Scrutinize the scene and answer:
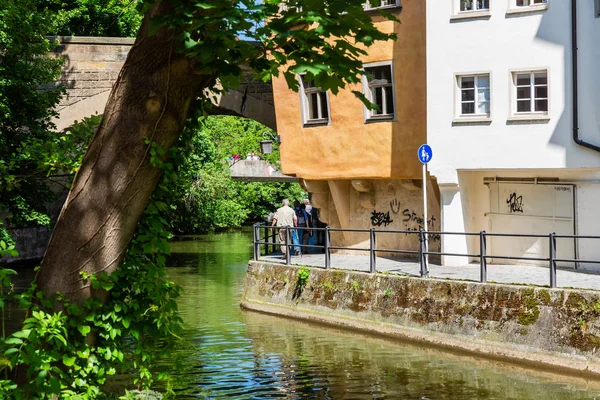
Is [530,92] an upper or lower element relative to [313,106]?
lower

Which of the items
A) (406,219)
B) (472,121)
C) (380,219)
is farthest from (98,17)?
(472,121)

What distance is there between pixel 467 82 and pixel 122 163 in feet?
56.0

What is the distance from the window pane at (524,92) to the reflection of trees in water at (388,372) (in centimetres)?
642

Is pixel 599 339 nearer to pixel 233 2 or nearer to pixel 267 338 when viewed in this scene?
pixel 267 338

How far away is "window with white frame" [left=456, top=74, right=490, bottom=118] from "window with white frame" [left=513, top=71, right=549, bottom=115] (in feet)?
2.21

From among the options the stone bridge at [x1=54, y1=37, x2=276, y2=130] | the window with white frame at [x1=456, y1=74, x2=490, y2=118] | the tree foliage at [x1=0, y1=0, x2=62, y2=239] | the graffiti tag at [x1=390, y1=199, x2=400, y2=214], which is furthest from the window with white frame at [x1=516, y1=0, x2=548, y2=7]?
the stone bridge at [x1=54, y1=37, x2=276, y2=130]

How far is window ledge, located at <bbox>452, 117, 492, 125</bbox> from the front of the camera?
23.0 meters

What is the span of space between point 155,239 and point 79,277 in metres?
0.69

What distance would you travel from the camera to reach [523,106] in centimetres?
2269

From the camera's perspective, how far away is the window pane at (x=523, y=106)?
2262 centimetres

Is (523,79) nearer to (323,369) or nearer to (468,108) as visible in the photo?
(468,108)

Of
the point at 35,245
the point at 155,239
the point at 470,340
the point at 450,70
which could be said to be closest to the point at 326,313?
the point at 470,340

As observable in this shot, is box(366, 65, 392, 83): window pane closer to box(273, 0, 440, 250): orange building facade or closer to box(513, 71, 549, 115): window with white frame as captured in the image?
box(273, 0, 440, 250): orange building facade

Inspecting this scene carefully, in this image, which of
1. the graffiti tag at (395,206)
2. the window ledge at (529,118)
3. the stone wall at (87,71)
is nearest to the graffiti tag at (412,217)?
the graffiti tag at (395,206)
